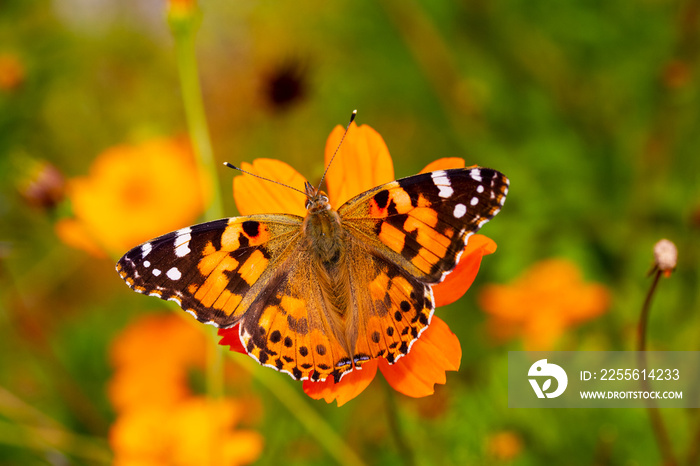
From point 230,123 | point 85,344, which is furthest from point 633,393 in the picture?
point 230,123

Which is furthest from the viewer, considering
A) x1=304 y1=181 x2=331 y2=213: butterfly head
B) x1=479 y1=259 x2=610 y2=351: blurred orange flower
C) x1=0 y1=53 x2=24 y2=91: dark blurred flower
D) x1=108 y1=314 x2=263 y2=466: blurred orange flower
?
x1=0 y1=53 x2=24 y2=91: dark blurred flower

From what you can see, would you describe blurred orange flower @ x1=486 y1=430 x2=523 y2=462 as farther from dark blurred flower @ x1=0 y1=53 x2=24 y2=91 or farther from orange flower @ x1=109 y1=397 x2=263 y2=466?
dark blurred flower @ x1=0 y1=53 x2=24 y2=91

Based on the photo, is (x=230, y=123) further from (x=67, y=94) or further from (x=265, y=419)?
(x=265, y=419)

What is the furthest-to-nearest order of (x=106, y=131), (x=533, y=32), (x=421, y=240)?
1. (x=106, y=131)
2. (x=533, y=32)
3. (x=421, y=240)

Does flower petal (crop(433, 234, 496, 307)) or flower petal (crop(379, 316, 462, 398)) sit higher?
flower petal (crop(433, 234, 496, 307))

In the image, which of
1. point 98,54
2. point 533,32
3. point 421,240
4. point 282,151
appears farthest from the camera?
point 98,54

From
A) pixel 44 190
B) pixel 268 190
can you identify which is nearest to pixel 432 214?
pixel 268 190

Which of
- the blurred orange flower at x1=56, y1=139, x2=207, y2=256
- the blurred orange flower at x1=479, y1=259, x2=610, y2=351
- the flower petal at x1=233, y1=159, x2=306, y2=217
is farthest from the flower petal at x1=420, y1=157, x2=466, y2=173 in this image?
the blurred orange flower at x1=56, y1=139, x2=207, y2=256
